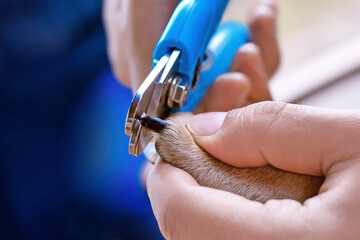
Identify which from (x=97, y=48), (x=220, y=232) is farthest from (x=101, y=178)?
(x=220, y=232)

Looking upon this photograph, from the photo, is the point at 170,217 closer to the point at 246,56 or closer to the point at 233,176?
the point at 233,176

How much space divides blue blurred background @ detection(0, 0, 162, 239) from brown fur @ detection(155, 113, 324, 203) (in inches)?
23.3

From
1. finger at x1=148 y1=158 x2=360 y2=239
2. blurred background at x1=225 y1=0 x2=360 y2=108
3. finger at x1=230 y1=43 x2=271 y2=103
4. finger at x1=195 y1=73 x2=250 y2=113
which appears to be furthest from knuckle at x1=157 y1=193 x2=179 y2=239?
blurred background at x1=225 y1=0 x2=360 y2=108

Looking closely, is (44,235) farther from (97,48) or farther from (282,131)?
(282,131)

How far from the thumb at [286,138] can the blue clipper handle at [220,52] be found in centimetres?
14

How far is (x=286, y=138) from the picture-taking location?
43 cm

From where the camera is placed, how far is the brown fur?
45 centimetres

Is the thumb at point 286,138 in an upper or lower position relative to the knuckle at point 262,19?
lower

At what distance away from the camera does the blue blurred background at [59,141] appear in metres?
1.04

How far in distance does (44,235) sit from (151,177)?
0.74 meters

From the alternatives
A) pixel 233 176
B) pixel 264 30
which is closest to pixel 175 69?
pixel 233 176

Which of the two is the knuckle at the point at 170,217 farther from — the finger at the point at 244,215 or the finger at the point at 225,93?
the finger at the point at 225,93

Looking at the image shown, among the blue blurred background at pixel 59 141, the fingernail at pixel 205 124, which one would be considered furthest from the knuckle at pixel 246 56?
the blue blurred background at pixel 59 141

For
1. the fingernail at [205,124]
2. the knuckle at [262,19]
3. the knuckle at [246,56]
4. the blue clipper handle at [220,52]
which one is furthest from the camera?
the knuckle at [262,19]
